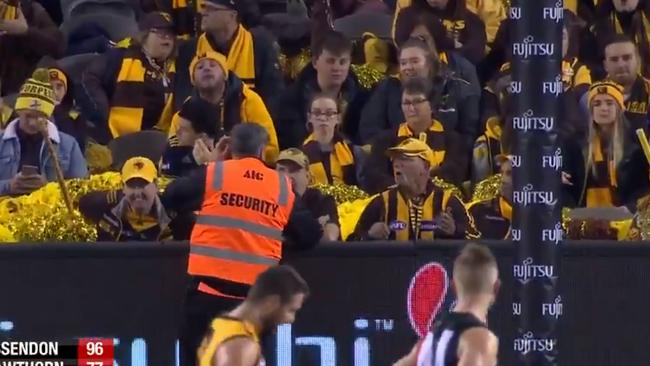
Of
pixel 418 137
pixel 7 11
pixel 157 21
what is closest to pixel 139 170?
pixel 418 137

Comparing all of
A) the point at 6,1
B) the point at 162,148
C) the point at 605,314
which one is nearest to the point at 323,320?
the point at 605,314

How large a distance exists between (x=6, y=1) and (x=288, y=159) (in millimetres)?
4010

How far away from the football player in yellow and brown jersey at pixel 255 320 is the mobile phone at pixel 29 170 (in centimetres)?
372

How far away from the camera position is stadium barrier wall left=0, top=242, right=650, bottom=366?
10.9 meters

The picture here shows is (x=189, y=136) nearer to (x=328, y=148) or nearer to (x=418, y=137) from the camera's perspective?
(x=328, y=148)

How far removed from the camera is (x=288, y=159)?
11.6 m

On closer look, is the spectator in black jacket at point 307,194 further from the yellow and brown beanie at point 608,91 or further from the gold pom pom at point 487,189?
the yellow and brown beanie at point 608,91

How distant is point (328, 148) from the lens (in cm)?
1272

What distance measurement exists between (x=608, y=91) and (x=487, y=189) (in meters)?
1.29

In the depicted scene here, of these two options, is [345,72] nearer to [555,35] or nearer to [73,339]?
[73,339]

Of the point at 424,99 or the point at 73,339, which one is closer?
the point at 73,339

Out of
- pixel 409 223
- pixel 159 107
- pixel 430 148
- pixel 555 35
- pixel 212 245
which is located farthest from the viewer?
pixel 159 107

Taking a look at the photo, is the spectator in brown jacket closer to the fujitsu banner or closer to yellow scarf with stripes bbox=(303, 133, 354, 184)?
yellow scarf with stripes bbox=(303, 133, 354, 184)

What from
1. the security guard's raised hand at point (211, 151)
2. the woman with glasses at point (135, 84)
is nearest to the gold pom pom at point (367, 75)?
the woman with glasses at point (135, 84)
